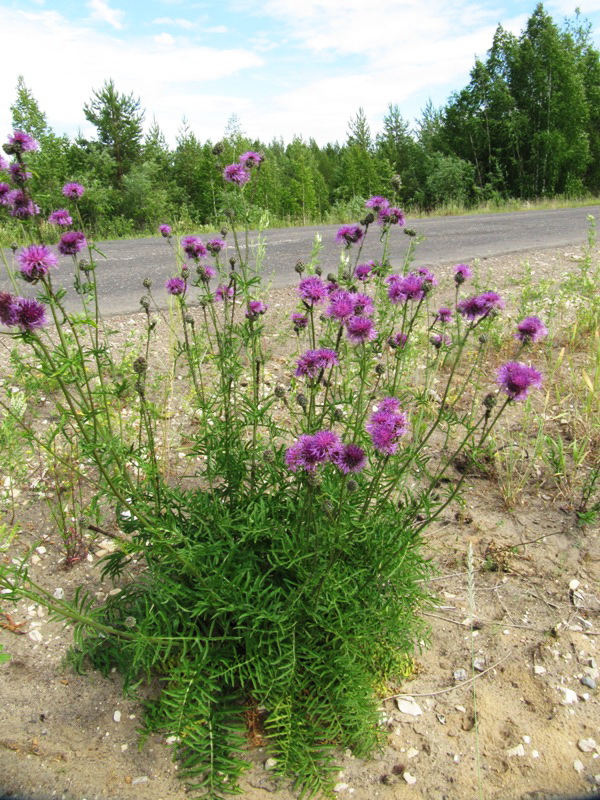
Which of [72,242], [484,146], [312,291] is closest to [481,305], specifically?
[312,291]

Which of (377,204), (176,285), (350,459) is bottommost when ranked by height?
(350,459)

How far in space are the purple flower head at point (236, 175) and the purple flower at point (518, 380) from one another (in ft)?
5.38

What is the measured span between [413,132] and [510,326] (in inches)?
1534

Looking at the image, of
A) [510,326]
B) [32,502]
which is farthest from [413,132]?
[32,502]

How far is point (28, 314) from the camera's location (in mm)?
1726

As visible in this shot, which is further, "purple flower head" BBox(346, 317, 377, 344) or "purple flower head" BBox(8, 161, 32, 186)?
"purple flower head" BBox(346, 317, 377, 344)

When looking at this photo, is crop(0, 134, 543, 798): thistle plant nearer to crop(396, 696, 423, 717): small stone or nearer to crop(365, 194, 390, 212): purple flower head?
crop(396, 696, 423, 717): small stone

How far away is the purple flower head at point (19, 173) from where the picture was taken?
6.45 ft

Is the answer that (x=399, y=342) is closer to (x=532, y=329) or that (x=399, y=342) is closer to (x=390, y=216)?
(x=532, y=329)

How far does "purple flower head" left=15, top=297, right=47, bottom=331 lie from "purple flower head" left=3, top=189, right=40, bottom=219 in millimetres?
545

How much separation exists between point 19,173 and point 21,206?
0.18 metres

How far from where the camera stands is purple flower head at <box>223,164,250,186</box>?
281 cm

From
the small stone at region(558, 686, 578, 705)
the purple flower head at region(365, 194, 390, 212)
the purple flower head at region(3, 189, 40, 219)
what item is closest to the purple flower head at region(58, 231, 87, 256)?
the purple flower head at region(3, 189, 40, 219)

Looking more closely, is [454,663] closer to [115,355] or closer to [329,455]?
[329,455]
